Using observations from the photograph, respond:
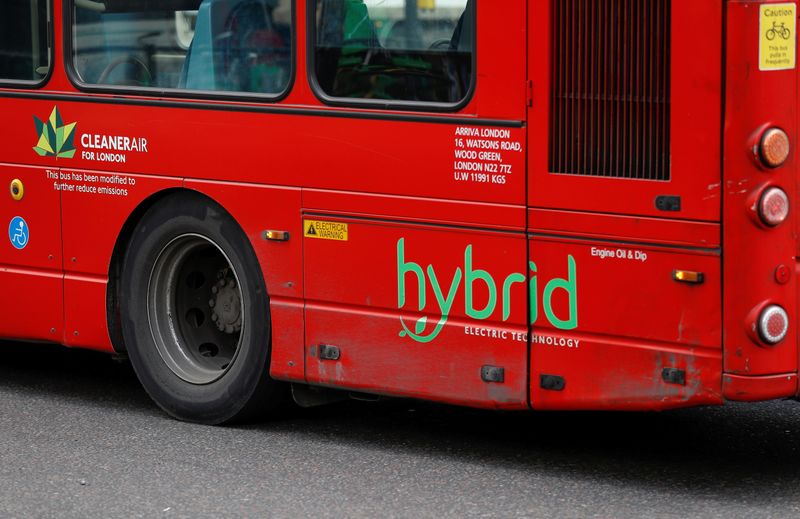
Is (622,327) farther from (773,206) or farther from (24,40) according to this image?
(24,40)

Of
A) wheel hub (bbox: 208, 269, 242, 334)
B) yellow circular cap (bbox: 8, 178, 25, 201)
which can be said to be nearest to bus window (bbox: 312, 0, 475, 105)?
wheel hub (bbox: 208, 269, 242, 334)

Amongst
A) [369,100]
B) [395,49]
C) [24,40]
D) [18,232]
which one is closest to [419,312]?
[369,100]

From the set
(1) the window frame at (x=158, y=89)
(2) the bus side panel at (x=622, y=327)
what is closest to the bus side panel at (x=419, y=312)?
(2) the bus side panel at (x=622, y=327)

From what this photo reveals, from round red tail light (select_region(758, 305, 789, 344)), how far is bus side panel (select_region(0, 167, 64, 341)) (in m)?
3.52

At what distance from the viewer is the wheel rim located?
7.51 m

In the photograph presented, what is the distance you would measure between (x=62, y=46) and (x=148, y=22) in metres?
0.48

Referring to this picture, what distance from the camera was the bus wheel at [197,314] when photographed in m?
7.22

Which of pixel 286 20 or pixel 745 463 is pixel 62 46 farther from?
pixel 745 463

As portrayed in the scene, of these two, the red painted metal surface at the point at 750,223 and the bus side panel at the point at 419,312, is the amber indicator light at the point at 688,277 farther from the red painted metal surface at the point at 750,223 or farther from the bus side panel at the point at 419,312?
the bus side panel at the point at 419,312

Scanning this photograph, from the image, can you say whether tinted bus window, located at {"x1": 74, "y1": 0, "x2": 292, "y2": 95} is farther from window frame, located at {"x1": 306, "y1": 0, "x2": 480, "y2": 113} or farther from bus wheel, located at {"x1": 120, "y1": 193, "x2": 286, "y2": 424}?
bus wheel, located at {"x1": 120, "y1": 193, "x2": 286, "y2": 424}

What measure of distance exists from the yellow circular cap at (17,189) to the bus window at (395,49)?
1.85m

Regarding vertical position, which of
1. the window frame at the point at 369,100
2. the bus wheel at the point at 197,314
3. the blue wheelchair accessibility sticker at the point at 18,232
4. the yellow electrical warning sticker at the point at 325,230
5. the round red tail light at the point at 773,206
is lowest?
the bus wheel at the point at 197,314

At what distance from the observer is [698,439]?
7102mm

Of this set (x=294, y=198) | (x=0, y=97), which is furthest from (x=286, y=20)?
(x=0, y=97)
